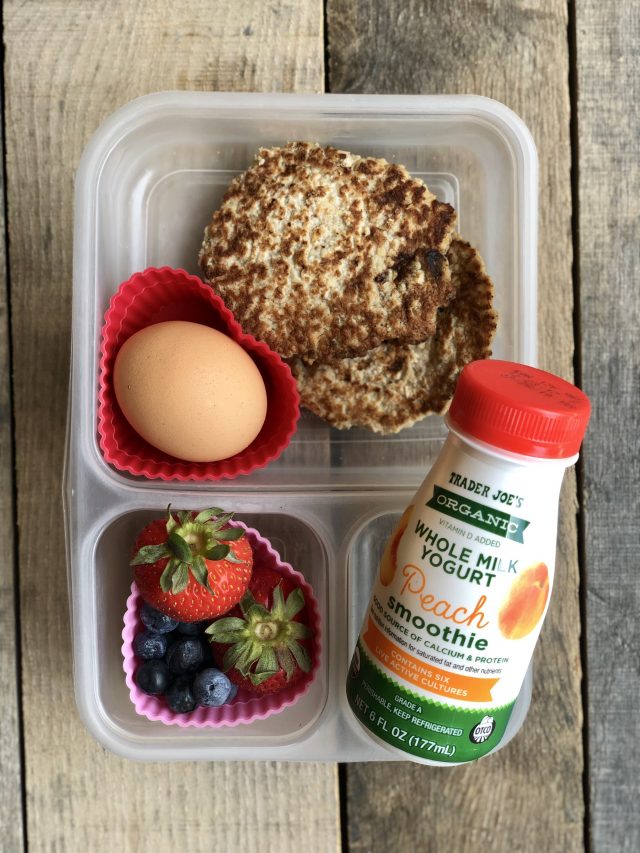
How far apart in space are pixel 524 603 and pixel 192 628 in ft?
1.11

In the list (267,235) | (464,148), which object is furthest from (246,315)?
(464,148)

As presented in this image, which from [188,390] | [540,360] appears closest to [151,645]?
[188,390]

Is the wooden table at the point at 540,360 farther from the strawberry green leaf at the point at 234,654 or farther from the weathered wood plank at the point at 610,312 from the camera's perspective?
the strawberry green leaf at the point at 234,654

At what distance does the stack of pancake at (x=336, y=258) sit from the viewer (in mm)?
853

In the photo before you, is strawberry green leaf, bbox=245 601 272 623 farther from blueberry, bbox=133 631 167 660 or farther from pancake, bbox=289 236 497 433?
pancake, bbox=289 236 497 433

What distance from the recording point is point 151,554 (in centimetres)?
74

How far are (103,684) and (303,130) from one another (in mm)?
659

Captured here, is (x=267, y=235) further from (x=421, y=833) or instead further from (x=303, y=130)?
(x=421, y=833)

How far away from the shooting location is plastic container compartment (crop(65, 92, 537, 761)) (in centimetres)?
83

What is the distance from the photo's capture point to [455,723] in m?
0.71

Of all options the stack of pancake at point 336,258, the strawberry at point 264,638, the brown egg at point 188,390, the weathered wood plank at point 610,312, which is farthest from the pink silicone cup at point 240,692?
the weathered wood plank at point 610,312

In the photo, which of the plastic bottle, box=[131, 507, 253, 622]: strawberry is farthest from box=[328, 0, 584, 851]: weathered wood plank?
box=[131, 507, 253, 622]: strawberry

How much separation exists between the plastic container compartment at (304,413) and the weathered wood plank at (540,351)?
7 cm

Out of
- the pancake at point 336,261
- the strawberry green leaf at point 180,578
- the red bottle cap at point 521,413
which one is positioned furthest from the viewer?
the pancake at point 336,261
